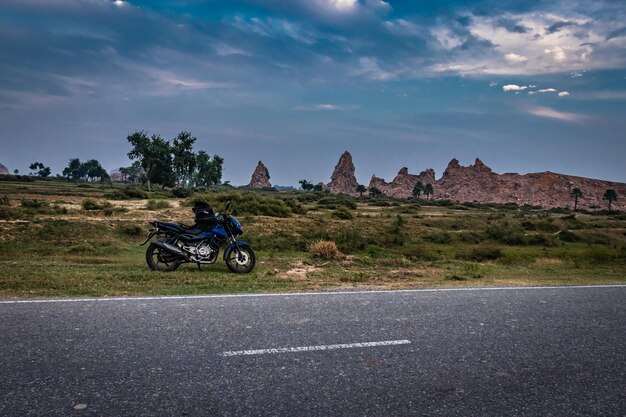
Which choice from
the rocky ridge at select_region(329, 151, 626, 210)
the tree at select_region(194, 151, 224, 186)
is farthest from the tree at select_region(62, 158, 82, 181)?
the rocky ridge at select_region(329, 151, 626, 210)

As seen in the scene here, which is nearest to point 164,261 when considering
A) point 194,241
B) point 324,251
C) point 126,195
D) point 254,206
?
point 194,241

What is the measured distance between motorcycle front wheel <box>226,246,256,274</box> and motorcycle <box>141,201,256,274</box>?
3 cm

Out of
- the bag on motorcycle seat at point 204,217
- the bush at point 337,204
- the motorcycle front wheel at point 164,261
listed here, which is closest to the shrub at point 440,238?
the bush at point 337,204

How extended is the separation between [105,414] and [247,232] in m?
20.5

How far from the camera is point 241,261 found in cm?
1264

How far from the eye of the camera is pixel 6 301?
7.52 m

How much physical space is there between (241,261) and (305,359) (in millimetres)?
7814

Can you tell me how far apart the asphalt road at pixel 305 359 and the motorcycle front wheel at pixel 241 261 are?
4524mm

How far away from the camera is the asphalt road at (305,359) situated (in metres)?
4.02

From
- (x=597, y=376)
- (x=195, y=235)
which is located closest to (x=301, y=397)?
(x=597, y=376)

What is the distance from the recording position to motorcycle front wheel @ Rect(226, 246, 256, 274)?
12469 millimetres

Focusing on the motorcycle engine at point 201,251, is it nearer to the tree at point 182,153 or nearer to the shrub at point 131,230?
the shrub at point 131,230

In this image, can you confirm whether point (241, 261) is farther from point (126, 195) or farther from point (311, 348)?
point (126, 195)

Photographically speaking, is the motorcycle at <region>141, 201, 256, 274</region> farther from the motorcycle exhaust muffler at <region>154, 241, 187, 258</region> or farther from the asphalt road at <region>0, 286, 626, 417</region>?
the asphalt road at <region>0, 286, 626, 417</region>
